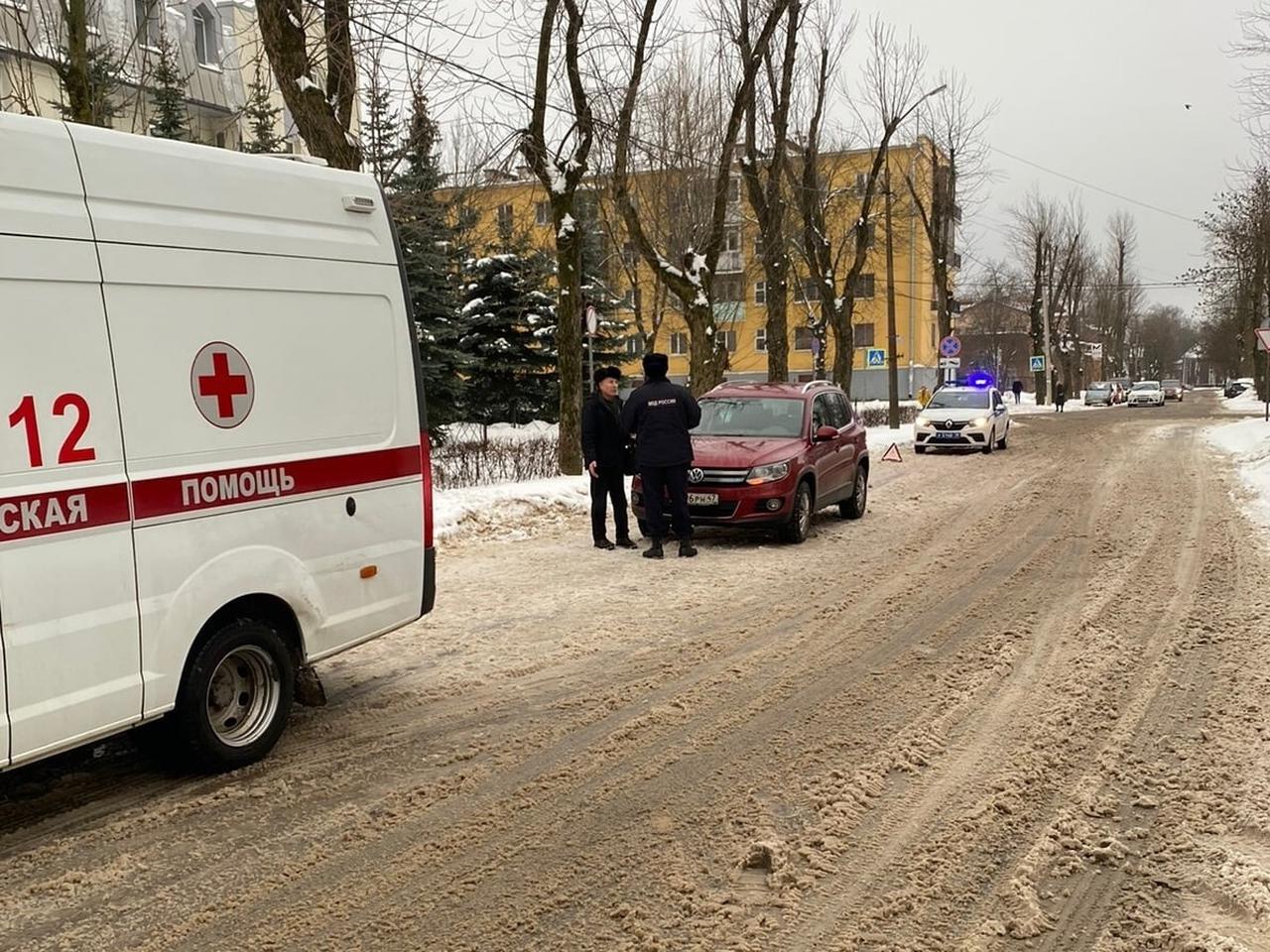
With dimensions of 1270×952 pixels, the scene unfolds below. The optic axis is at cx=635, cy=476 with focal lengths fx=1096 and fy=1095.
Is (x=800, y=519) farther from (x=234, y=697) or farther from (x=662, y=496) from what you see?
(x=234, y=697)

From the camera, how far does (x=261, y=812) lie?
14.9ft

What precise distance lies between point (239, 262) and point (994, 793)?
4.02 meters

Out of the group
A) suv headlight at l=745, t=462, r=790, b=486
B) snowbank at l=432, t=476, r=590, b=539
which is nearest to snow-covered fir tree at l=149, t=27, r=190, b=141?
snowbank at l=432, t=476, r=590, b=539

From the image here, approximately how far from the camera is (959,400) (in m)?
26.6

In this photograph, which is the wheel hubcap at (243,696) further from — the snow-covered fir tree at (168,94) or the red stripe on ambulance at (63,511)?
the snow-covered fir tree at (168,94)

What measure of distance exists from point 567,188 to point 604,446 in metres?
7.62

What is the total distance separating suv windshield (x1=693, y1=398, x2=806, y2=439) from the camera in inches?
481

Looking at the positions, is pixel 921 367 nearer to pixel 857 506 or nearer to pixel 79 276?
pixel 857 506

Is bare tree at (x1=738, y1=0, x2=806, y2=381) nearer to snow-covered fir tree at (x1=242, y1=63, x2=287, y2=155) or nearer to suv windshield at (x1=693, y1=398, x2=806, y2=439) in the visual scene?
snow-covered fir tree at (x1=242, y1=63, x2=287, y2=155)

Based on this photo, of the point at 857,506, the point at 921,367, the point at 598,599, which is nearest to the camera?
the point at 598,599

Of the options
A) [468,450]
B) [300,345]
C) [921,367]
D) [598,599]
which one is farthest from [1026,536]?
[921,367]

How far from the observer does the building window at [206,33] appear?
35625 mm

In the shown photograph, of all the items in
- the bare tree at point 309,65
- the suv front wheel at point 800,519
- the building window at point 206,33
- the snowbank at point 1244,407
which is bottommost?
the snowbank at point 1244,407

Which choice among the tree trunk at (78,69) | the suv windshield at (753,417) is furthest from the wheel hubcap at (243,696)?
the tree trunk at (78,69)
